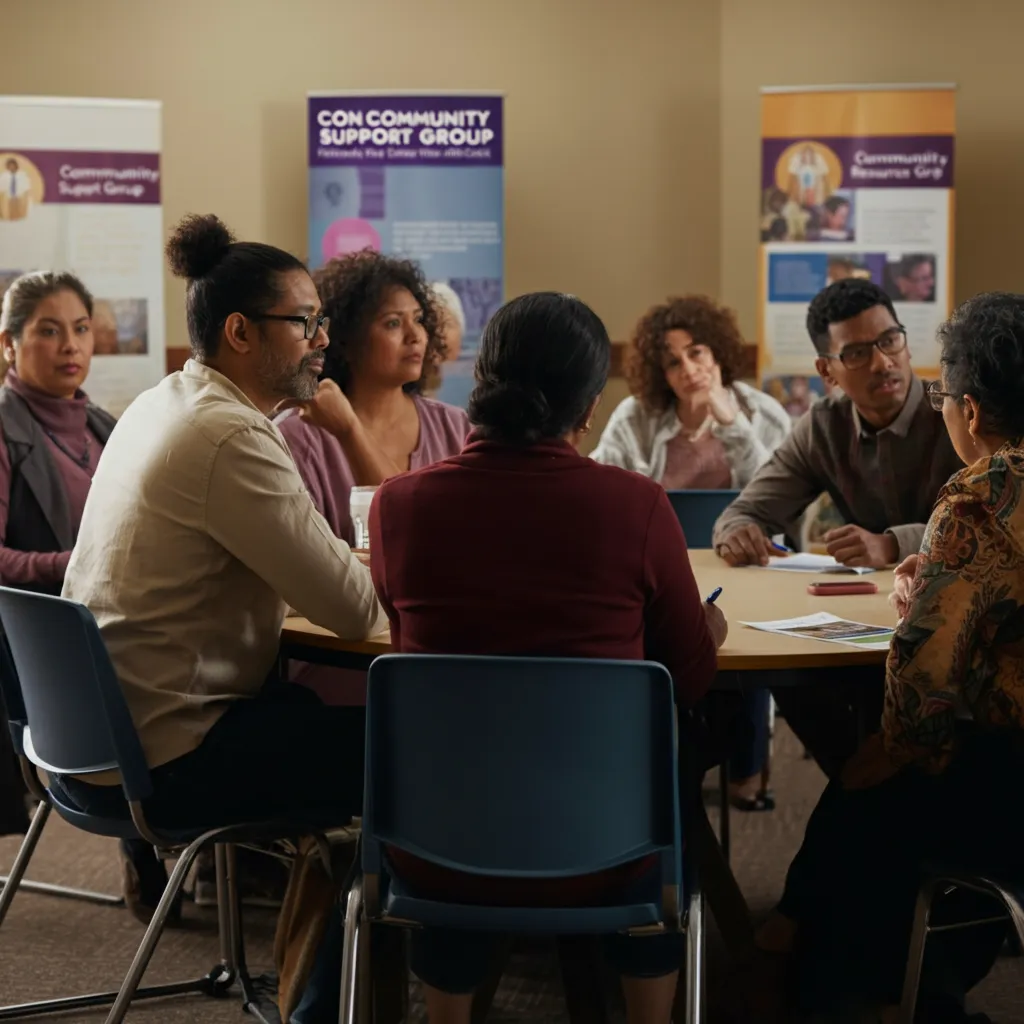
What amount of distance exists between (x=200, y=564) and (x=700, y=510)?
1.75 metres

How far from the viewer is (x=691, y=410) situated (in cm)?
487

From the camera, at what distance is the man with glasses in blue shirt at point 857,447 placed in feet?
10.9

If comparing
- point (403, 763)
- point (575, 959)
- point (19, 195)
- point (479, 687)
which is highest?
point (19, 195)

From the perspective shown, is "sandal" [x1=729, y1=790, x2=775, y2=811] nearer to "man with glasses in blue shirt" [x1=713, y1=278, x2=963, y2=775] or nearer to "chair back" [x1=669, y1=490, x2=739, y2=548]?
"chair back" [x1=669, y1=490, x2=739, y2=548]

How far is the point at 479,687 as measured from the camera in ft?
5.74

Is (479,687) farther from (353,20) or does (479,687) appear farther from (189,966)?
(353,20)

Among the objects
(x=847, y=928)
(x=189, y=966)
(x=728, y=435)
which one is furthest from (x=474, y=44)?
(x=847, y=928)

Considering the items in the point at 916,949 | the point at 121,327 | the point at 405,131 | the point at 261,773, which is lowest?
the point at 916,949

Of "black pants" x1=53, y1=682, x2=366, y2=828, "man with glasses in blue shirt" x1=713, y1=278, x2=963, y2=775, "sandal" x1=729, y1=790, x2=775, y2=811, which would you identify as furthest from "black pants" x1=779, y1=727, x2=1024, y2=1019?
"sandal" x1=729, y1=790, x2=775, y2=811

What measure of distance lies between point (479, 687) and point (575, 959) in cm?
76

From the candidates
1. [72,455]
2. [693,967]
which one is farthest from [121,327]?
[693,967]

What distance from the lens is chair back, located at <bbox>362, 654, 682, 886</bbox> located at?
1.74 metres

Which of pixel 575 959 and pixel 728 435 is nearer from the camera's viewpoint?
pixel 575 959

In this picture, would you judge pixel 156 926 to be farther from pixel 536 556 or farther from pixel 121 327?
pixel 121 327
